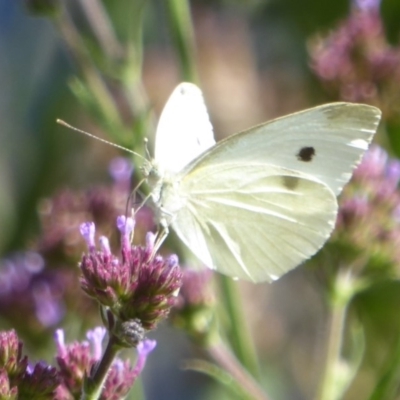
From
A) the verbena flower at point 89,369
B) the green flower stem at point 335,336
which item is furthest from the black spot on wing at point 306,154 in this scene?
the verbena flower at point 89,369

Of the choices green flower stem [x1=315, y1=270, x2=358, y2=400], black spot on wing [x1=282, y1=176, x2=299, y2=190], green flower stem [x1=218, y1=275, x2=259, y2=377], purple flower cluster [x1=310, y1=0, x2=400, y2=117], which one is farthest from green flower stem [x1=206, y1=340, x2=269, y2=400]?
purple flower cluster [x1=310, y1=0, x2=400, y2=117]

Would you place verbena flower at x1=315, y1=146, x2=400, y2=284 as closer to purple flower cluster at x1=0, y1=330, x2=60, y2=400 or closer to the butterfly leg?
the butterfly leg

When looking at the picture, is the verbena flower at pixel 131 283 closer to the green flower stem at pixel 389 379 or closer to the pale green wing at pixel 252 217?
the pale green wing at pixel 252 217

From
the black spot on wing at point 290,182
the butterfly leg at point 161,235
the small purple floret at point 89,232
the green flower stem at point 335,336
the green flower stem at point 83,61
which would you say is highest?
the small purple floret at point 89,232

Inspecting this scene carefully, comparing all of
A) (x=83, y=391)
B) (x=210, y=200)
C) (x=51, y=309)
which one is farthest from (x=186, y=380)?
(x=83, y=391)

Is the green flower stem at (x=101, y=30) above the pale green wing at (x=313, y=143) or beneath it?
above

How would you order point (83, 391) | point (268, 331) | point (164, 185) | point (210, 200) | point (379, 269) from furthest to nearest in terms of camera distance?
1. point (268, 331)
2. point (379, 269)
3. point (210, 200)
4. point (164, 185)
5. point (83, 391)

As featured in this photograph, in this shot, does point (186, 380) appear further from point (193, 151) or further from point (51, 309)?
point (193, 151)
